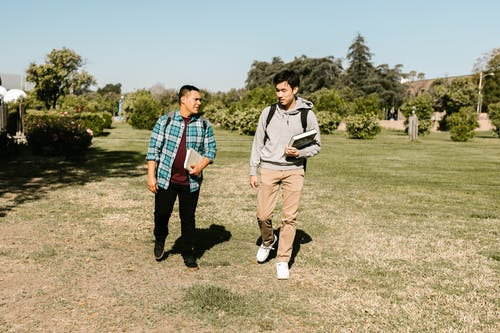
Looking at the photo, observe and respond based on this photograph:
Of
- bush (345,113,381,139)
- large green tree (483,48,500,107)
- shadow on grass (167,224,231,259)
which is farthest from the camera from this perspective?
large green tree (483,48,500,107)

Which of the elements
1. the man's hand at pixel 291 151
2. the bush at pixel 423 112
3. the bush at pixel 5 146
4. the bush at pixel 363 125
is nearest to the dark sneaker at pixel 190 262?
the man's hand at pixel 291 151

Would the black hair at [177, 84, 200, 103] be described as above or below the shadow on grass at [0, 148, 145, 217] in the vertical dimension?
above

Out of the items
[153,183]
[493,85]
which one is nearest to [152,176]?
[153,183]

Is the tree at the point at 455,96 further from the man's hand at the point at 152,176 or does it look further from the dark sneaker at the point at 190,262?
the man's hand at the point at 152,176

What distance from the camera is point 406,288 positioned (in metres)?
4.60

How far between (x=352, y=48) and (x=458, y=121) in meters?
43.2

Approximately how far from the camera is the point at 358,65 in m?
71.5

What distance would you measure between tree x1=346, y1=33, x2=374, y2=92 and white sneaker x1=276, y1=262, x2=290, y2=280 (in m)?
67.7

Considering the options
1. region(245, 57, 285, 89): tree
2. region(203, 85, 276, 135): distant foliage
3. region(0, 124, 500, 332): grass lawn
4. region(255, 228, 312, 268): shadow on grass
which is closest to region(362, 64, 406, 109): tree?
region(245, 57, 285, 89): tree

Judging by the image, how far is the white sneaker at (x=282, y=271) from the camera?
15.6 feet

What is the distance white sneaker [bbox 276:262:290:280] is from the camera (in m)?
4.77

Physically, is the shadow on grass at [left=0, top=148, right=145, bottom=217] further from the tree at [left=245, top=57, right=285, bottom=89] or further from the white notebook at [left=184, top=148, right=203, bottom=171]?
the tree at [left=245, top=57, right=285, bottom=89]

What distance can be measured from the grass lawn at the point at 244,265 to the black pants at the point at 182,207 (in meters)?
0.36

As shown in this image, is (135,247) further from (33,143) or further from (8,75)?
(8,75)
